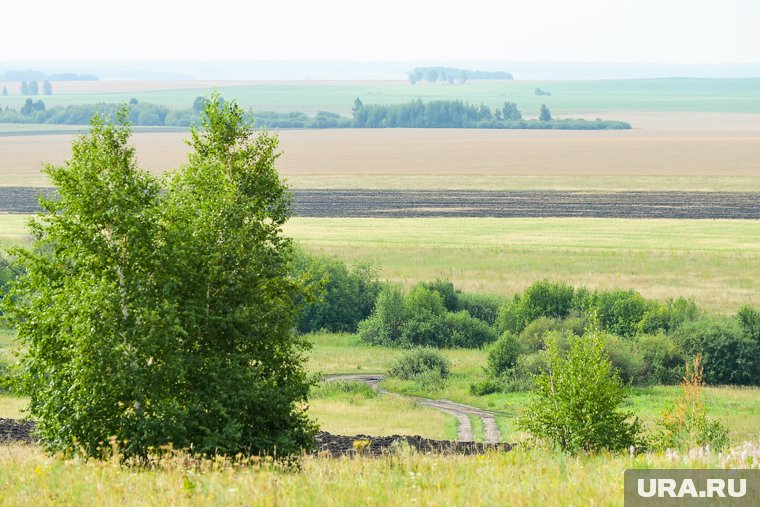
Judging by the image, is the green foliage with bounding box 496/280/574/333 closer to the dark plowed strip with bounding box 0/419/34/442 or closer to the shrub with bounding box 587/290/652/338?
the shrub with bounding box 587/290/652/338

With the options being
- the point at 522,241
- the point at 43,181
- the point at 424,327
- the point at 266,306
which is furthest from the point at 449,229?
the point at 266,306

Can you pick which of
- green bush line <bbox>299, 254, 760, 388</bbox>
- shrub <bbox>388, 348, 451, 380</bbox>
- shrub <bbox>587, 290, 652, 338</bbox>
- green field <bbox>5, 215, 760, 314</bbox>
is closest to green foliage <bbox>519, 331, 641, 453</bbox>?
green bush line <bbox>299, 254, 760, 388</bbox>

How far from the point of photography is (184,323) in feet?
65.5

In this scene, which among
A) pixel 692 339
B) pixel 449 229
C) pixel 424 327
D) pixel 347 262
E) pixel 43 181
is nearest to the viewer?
pixel 692 339

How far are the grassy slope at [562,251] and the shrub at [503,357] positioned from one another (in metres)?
20.7

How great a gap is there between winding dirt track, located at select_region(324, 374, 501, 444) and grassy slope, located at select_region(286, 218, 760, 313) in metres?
23.2

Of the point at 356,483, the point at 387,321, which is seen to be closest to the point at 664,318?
the point at 387,321

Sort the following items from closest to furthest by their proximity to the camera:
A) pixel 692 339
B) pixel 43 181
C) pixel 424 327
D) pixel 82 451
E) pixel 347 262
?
pixel 82 451
pixel 692 339
pixel 424 327
pixel 347 262
pixel 43 181

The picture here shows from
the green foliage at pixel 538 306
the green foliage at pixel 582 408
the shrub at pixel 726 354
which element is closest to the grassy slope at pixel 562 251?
the green foliage at pixel 538 306

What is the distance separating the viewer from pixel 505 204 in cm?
13400

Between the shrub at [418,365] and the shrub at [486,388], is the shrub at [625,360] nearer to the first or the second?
the shrub at [486,388]

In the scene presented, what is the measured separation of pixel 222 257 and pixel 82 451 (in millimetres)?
4630

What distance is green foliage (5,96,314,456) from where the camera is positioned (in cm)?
1875

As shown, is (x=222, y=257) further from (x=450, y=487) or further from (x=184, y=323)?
(x=450, y=487)
